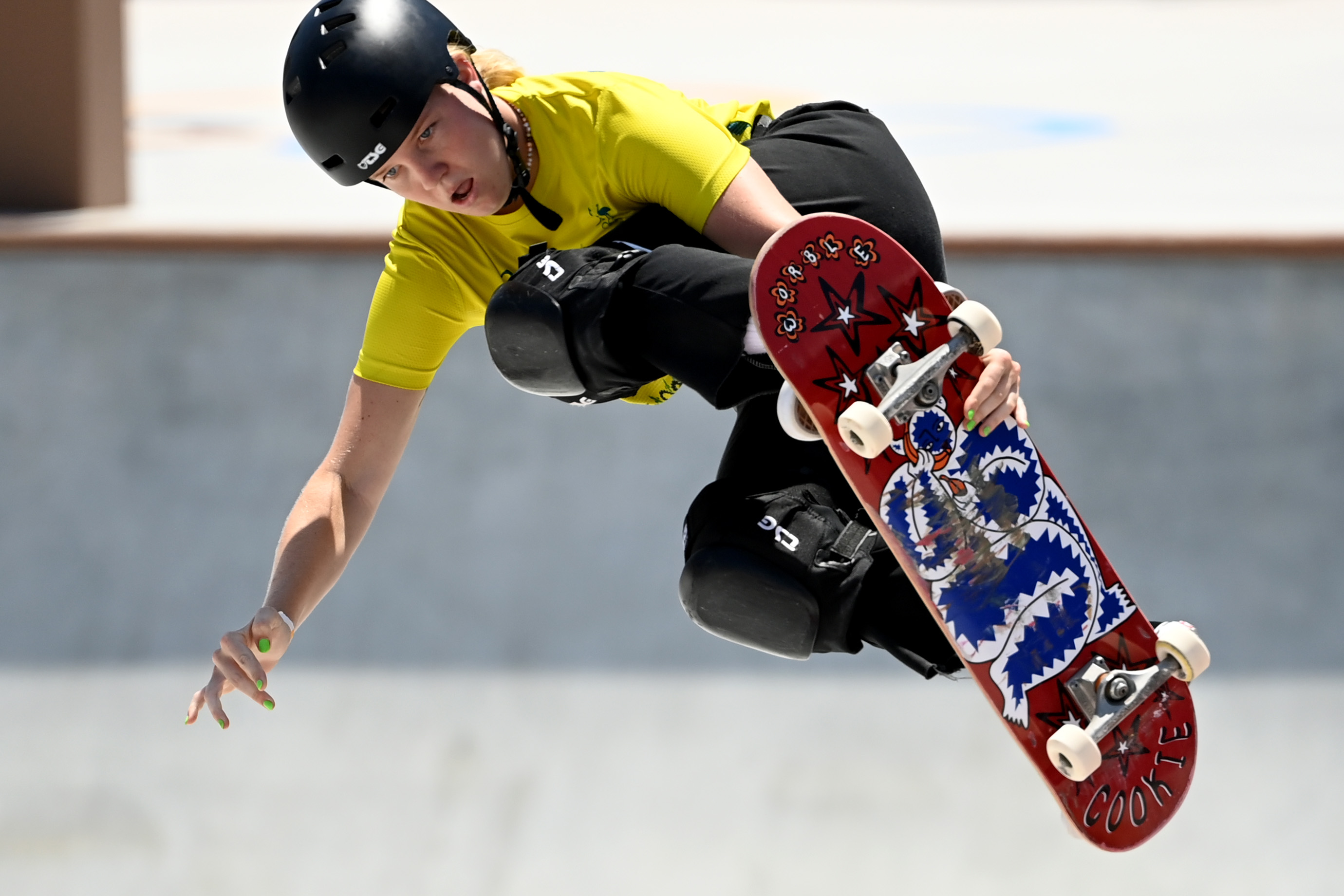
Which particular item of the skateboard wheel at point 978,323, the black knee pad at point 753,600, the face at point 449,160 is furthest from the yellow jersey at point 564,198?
the skateboard wheel at point 978,323

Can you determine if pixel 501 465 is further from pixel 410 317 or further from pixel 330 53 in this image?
pixel 330 53

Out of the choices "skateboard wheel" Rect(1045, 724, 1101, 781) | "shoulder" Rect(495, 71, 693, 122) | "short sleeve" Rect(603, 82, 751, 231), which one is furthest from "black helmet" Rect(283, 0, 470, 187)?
"skateboard wheel" Rect(1045, 724, 1101, 781)

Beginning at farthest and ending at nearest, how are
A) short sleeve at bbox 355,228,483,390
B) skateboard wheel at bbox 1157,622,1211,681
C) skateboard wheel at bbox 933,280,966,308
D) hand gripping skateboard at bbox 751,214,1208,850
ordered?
short sleeve at bbox 355,228,483,390 → skateboard wheel at bbox 1157,622,1211,681 → skateboard wheel at bbox 933,280,966,308 → hand gripping skateboard at bbox 751,214,1208,850

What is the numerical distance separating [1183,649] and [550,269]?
1.39m

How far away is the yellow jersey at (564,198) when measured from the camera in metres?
2.73

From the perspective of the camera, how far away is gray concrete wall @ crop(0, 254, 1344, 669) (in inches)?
209

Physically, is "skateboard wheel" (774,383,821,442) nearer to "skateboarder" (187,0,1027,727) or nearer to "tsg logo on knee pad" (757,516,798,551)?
"skateboarder" (187,0,1027,727)

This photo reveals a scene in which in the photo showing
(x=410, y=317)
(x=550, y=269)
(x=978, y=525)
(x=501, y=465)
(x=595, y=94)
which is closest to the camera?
(x=550, y=269)

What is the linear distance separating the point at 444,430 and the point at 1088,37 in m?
11.3

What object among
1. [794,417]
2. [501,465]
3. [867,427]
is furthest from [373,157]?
[501,465]

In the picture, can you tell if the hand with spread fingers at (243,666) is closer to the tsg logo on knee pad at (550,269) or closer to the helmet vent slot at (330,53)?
the tsg logo on knee pad at (550,269)

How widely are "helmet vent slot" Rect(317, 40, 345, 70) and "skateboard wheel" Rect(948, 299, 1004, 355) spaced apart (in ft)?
4.07

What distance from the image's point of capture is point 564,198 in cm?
286

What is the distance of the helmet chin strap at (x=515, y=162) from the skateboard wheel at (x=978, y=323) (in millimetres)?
816
